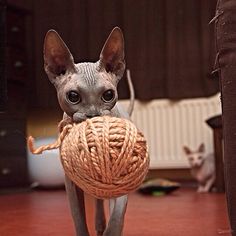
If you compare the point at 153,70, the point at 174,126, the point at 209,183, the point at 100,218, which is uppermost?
the point at 153,70

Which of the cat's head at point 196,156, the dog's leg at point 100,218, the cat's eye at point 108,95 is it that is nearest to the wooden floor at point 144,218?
the dog's leg at point 100,218

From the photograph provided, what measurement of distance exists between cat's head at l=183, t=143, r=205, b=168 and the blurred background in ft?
0.73

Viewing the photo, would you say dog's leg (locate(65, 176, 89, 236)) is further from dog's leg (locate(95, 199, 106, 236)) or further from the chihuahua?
dog's leg (locate(95, 199, 106, 236))

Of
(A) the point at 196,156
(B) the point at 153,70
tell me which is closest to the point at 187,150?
(A) the point at 196,156

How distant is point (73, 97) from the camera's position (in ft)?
3.32

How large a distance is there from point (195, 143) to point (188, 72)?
54 centimetres

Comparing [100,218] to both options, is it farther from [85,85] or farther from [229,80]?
[229,80]

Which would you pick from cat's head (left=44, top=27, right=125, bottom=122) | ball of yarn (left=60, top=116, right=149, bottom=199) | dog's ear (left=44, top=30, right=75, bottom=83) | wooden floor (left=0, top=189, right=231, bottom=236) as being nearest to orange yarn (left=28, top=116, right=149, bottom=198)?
ball of yarn (left=60, top=116, right=149, bottom=199)

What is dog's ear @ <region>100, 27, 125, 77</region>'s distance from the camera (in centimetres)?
107

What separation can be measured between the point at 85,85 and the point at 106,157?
23 cm

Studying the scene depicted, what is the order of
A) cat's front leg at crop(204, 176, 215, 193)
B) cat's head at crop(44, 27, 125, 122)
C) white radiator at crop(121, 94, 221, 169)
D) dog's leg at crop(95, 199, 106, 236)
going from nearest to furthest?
cat's head at crop(44, 27, 125, 122) → dog's leg at crop(95, 199, 106, 236) → cat's front leg at crop(204, 176, 215, 193) → white radiator at crop(121, 94, 221, 169)

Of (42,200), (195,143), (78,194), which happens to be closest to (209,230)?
(78,194)

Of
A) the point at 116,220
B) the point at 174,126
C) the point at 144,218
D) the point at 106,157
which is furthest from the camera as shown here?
the point at 174,126

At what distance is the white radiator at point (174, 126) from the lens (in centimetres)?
353
